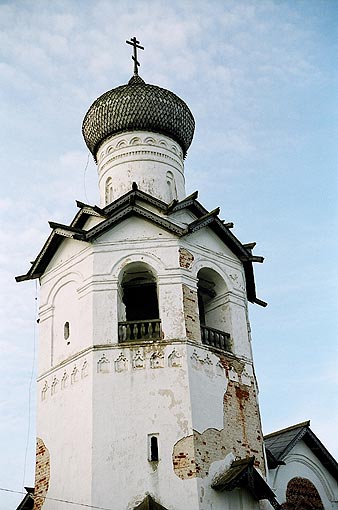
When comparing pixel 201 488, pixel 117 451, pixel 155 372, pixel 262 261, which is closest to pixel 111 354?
pixel 155 372

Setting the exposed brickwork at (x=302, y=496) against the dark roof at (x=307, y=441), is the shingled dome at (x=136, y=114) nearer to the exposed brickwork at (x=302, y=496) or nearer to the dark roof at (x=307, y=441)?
the dark roof at (x=307, y=441)

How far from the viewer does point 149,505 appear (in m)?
12.7

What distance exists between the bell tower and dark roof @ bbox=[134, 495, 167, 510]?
4 centimetres

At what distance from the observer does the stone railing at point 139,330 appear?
47.9ft

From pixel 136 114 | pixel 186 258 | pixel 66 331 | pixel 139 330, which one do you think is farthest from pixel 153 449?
pixel 136 114

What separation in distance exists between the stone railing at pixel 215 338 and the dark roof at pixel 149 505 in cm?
321

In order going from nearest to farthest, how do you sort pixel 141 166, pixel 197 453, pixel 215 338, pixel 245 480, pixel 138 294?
pixel 197 453 < pixel 245 480 < pixel 215 338 < pixel 138 294 < pixel 141 166

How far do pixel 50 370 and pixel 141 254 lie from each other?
111 inches

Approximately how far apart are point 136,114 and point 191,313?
5378 millimetres

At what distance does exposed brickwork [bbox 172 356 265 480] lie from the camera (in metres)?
13.3

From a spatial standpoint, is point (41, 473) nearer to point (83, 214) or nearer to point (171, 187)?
point (83, 214)

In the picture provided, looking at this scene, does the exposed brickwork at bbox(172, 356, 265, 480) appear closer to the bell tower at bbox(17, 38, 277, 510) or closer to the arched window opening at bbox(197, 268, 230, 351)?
the bell tower at bbox(17, 38, 277, 510)

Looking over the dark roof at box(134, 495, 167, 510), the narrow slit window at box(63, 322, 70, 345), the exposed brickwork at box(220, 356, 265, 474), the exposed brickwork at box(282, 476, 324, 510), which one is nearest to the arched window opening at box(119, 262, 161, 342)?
the narrow slit window at box(63, 322, 70, 345)

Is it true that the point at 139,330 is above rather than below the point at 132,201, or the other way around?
below
